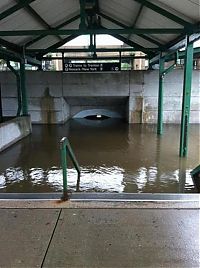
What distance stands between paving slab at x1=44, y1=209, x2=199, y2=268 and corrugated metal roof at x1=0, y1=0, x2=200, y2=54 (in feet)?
12.5

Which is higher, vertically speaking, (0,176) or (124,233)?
(124,233)

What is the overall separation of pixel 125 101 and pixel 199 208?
10087 mm

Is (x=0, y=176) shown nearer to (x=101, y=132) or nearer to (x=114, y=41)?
(x=101, y=132)

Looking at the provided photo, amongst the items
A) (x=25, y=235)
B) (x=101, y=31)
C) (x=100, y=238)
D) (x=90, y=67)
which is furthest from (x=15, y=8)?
(x=90, y=67)

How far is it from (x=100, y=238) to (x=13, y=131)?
650 centimetres

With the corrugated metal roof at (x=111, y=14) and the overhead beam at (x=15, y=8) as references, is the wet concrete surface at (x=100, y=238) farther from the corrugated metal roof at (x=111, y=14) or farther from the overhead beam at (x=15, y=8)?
the overhead beam at (x=15, y=8)

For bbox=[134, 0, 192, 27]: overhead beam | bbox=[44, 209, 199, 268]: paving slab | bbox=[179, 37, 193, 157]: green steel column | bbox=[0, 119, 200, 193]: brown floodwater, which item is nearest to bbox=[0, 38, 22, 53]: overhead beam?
bbox=[0, 119, 200, 193]: brown floodwater

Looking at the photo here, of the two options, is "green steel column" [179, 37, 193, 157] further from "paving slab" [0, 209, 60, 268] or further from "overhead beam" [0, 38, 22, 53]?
"overhead beam" [0, 38, 22, 53]

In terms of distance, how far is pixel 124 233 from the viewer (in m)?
1.96

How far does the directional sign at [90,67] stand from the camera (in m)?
10.8

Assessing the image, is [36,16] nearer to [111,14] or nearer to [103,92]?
[111,14]

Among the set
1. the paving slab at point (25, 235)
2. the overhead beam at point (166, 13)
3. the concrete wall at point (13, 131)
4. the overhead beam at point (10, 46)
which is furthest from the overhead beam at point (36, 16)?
the paving slab at point (25, 235)

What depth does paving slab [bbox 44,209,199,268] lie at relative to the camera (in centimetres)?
167

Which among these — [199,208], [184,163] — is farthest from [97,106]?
[199,208]
